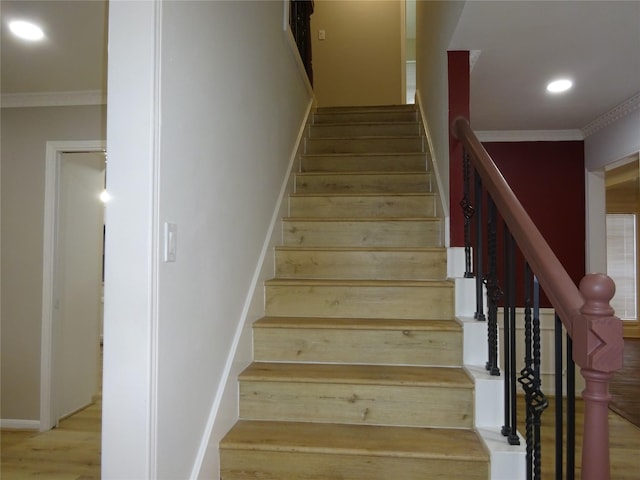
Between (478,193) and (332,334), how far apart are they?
938 mm

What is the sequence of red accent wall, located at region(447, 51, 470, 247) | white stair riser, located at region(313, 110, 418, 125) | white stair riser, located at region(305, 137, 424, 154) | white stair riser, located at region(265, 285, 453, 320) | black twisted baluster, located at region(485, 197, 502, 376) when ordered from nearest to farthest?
black twisted baluster, located at region(485, 197, 502, 376) → white stair riser, located at region(265, 285, 453, 320) → red accent wall, located at region(447, 51, 470, 247) → white stair riser, located at region(305, 137, 424, 154) → white stair riser, located at region(313, 110, 418, 125)

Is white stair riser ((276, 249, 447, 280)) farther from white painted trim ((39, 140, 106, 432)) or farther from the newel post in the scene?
white painted trim ((39, 140, 106, 432))

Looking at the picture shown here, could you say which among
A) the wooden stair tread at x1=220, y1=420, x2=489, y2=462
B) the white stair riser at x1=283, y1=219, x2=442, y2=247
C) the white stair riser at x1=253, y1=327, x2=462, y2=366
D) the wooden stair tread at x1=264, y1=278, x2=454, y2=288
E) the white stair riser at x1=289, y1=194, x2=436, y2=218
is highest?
the white stair riser at x1=289, y1=194, x2=436, y2=218

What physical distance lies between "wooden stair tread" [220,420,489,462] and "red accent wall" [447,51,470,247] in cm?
108

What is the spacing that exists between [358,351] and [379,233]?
2.93 feet

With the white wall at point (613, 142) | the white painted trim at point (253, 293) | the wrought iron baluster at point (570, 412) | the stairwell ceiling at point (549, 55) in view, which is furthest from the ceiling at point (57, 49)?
the white wall at point (613, 142)

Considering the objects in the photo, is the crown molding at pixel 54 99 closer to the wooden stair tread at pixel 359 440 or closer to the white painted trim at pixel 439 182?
the white painted trim at pixel 439 182

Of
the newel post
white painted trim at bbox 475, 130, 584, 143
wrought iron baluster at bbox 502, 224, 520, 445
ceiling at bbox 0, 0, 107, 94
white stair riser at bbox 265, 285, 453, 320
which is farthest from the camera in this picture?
white painted trim at bbox 475, 130, 584, 143

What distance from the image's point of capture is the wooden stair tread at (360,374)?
1.71 m

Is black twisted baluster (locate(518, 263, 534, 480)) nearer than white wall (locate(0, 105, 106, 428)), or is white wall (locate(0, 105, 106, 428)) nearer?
black twisted baluster (locate(518, 263, 534, 480))

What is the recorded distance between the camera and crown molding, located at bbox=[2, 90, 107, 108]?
10.2ft

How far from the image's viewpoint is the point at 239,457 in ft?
5.09

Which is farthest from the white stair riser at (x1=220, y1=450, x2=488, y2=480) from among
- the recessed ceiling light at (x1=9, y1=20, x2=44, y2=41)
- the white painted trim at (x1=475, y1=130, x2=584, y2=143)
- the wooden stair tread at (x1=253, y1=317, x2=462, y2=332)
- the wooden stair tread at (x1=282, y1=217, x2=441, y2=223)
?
the white painted trim at (x1=475, y1=130, x2=584, y2=143)

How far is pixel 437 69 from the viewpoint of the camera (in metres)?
2.69
